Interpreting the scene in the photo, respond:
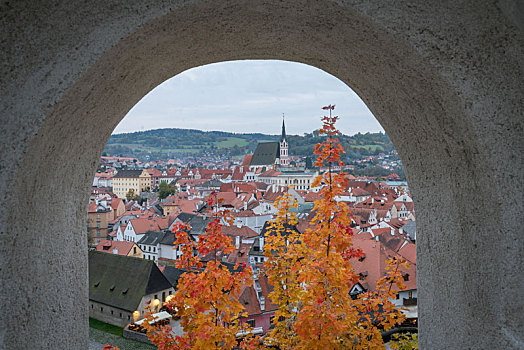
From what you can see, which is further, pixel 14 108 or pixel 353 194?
pixel 353 194

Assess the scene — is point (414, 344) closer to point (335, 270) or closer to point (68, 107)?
point (335, 270)

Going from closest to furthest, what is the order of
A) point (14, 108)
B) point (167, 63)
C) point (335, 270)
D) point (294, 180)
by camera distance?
point (14, 108) → point (167, 63) → point (335, 270) → point (294, 180)

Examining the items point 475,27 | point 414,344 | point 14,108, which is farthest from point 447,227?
point 414,344

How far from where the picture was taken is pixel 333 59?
1.78 meters

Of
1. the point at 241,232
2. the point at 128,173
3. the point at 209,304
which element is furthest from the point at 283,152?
the point at 209,304

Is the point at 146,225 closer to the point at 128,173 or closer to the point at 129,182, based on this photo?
the point at 129,182

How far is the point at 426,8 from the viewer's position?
1.31 m

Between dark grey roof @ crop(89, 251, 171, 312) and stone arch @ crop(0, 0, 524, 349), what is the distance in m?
20.3

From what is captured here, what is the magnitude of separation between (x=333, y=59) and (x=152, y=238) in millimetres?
35084

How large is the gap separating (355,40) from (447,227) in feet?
2.71

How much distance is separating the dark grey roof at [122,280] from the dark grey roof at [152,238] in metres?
11.3

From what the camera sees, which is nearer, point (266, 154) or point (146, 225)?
point (146, 225)

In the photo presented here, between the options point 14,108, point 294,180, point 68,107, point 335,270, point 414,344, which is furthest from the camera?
point 294,180

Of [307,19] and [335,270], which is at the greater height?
[307,19]
